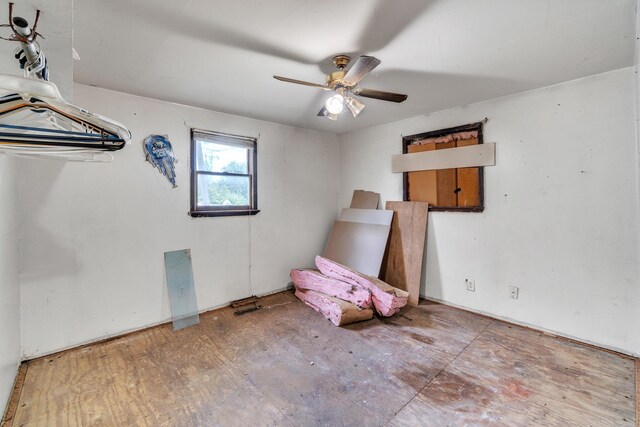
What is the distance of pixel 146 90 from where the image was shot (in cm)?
259

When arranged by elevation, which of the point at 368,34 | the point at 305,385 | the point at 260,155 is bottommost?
the point at 305,385

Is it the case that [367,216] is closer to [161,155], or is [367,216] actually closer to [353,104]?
[353,104]

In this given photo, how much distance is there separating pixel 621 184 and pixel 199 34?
11.2 feet

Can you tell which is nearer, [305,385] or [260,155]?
[305,385]

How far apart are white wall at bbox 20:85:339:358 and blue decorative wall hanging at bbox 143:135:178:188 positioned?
0.06 meters

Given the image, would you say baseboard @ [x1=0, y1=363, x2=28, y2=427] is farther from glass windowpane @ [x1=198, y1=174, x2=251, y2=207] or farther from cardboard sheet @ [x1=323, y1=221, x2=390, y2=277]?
cardboard sheet @ [x1=323, y1=221, x2=390, y2=277]

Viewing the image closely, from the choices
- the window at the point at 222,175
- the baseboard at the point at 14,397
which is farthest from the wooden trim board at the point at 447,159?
the baseboard at the point at 14,397

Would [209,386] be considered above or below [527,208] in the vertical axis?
below

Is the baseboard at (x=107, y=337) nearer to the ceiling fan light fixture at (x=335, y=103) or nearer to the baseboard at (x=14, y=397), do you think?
the baseboard at (x=14, y=397)

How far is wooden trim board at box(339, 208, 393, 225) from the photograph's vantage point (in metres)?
3.72

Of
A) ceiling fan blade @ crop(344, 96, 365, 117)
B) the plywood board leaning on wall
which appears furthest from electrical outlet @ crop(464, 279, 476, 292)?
ceiling fan blade @ crop(344, 96, 365, 117)

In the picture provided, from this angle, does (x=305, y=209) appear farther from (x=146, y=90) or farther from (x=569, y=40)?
(x=569, y=40)

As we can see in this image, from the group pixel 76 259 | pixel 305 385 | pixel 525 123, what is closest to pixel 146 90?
pixel 76 259

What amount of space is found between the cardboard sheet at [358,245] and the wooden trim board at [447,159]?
860 mm
